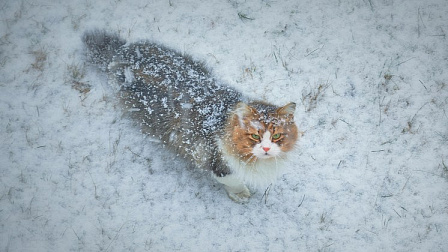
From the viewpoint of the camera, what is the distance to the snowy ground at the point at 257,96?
11.5 feet

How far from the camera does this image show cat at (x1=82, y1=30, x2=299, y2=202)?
8.93ft

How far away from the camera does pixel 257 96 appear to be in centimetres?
408

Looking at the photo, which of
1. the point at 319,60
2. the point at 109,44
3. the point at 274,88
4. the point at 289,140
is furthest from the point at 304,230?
the point at 109,44

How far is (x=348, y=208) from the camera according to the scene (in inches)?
142

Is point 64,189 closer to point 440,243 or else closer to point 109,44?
point 109,44

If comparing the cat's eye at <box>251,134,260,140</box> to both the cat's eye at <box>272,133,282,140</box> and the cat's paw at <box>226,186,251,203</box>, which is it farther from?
the cat's paw at <box>226,186,251,203</box>

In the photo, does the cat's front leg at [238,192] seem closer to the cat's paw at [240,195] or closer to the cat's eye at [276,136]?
the cat's paw at [240,195]

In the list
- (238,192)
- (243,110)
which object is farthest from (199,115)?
(238,192)

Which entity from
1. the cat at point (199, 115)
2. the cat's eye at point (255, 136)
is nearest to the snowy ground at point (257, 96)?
the cat at point (199, 115)

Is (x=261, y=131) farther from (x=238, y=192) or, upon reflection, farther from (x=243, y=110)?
(x=238, y=192)

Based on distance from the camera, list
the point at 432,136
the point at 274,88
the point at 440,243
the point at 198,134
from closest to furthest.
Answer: the point at 198,134 → the point at 440,243 → the point at 432,136 → the point at 274,88

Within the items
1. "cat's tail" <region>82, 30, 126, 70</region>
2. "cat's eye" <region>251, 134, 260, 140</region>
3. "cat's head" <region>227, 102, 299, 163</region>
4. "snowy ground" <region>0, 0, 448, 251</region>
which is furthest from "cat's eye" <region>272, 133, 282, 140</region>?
"cat's tail" <region>82, 30, 126, 70</region>

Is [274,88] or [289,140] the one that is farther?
[274,88]

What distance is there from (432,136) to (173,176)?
3561 millimetres
